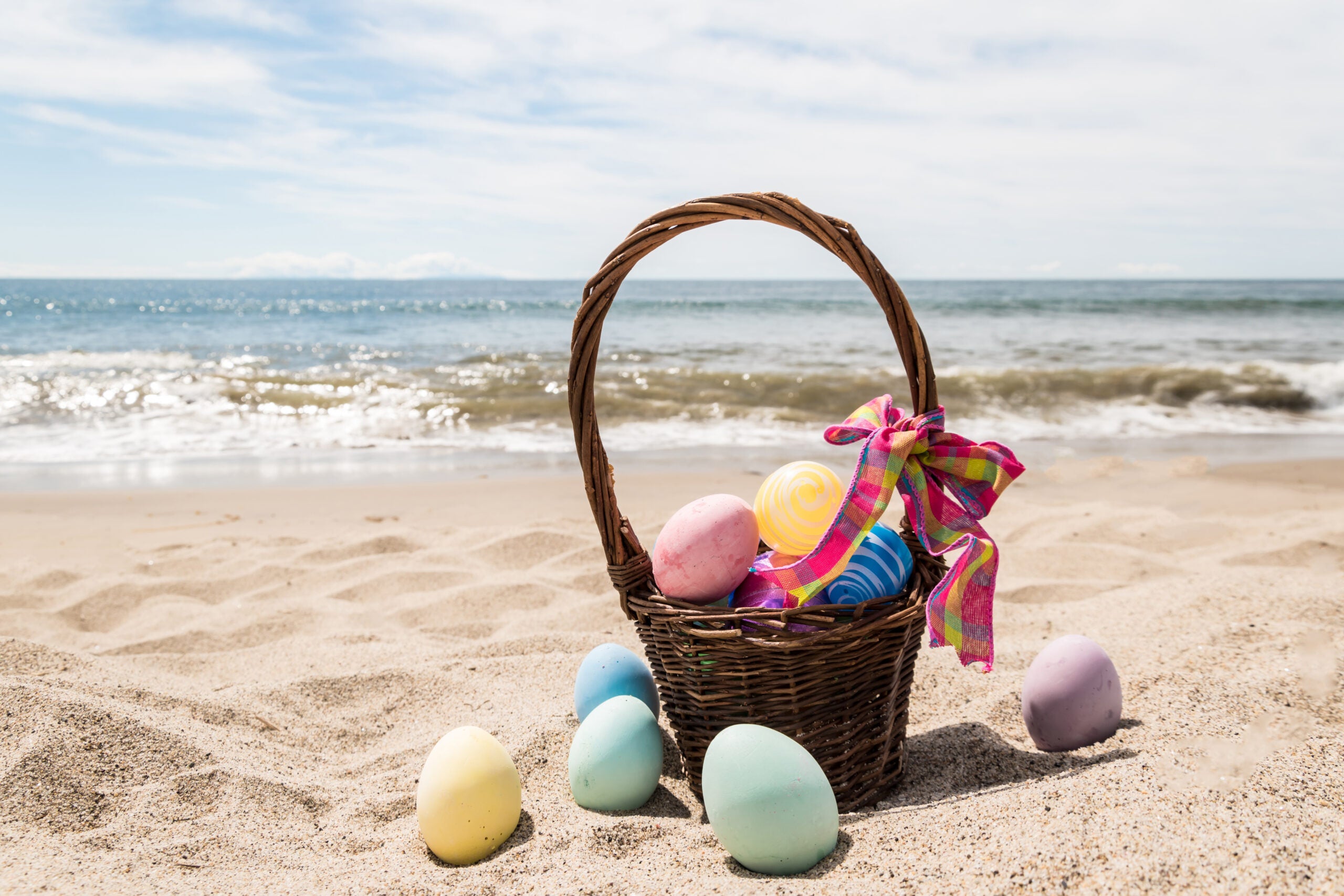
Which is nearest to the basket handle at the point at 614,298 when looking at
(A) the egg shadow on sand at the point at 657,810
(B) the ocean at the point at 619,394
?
(A) the egg shadow on sand at the point at 657,810

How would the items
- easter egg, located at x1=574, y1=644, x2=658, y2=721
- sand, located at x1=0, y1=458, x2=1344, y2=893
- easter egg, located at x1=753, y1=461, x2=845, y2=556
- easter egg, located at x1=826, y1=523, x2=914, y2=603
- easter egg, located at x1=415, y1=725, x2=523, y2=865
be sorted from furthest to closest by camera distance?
easter egg, located at x1=574, y1=644, x2=658, y2=721 → easter egg, located at x1=753, y1=461, x2=845, y2=556 → easter egg, located at x1=826, y1=523, x2=914, y2=603 → easter egg, located at x1=415, y1=725, x2=523, y2=865 → sand, located at x1=0, y1=458, x2=1344, y2=893

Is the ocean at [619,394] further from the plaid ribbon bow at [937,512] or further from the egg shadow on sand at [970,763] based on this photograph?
the plaid ribbon bow at [937,512]

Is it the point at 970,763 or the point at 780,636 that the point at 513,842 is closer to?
the point at 780,636

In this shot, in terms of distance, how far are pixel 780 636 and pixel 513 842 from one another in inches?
28.1

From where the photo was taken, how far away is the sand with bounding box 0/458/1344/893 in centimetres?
146

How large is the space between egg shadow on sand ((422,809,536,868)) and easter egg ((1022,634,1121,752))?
123 centimetres

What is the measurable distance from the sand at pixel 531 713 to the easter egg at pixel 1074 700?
0.19 feet

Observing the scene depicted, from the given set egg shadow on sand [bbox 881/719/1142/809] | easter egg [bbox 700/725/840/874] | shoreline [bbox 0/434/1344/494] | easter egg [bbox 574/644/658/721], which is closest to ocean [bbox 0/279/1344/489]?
shoreline [bbox 0/434/1344/494]

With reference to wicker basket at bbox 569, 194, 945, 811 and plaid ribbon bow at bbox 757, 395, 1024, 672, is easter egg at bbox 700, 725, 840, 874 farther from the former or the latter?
plaid ribbon bow at bbox 757, 395, 1024, 672

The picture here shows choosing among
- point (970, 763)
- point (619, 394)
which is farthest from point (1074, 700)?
point (619, 394)

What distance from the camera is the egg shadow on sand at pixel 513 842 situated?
1.67m

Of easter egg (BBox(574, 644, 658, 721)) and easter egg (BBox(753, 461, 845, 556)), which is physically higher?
easter egg (BBox(753, 461, 845, 556))

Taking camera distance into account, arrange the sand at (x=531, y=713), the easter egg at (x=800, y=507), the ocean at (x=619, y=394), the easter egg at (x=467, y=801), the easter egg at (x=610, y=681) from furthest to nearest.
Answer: the ocean at (x=619, y=394)
the easter egg at (x=610, y=681)
the easter egg at (x=800, y=507)
the easter egg at (x=467, y=801)
the sand at (x=531, y=713)

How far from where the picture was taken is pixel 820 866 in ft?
4.95
